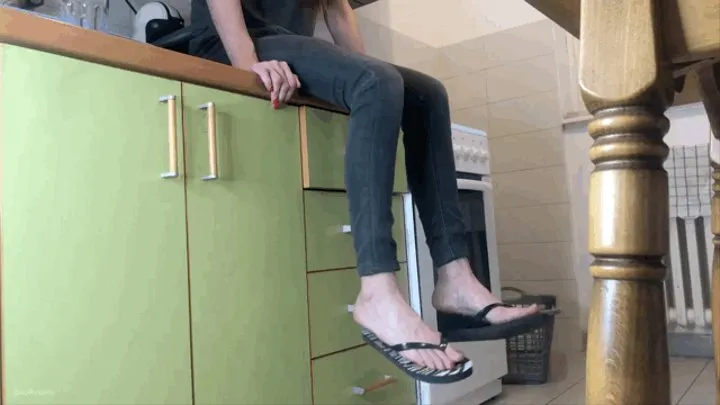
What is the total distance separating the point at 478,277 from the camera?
1965 mm

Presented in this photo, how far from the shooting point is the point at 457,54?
300 centimetres

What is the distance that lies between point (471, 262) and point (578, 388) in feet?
1.81

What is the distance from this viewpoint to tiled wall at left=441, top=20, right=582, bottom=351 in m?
2.69

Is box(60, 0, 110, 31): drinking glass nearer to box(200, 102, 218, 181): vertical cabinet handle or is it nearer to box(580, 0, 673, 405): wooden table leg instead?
box(200, 102, 218, 181): vertical cabinet handle

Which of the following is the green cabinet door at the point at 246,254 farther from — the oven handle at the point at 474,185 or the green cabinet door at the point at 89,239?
the oven handle at the point at 474,185

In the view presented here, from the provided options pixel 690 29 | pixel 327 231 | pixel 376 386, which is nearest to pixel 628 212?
pixel 690 29

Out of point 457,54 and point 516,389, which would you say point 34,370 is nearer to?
point 516,389

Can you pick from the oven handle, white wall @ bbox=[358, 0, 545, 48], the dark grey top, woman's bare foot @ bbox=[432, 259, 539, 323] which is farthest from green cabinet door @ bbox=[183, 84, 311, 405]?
white wall @ bbox=[358, 0, 545, 48]

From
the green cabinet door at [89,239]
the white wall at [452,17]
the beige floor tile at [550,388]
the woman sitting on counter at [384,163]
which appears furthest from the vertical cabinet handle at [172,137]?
the white wall at [452,17]

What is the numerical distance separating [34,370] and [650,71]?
3.04 ft

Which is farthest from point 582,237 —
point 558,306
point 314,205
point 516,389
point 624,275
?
point 624,275

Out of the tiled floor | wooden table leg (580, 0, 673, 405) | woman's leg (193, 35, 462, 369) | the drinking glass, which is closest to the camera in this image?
wooden table leg (580, 0, 673, 405)

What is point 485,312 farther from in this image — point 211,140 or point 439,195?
point 211,140

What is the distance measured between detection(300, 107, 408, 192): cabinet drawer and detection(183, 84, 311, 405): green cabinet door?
0.03 metres
